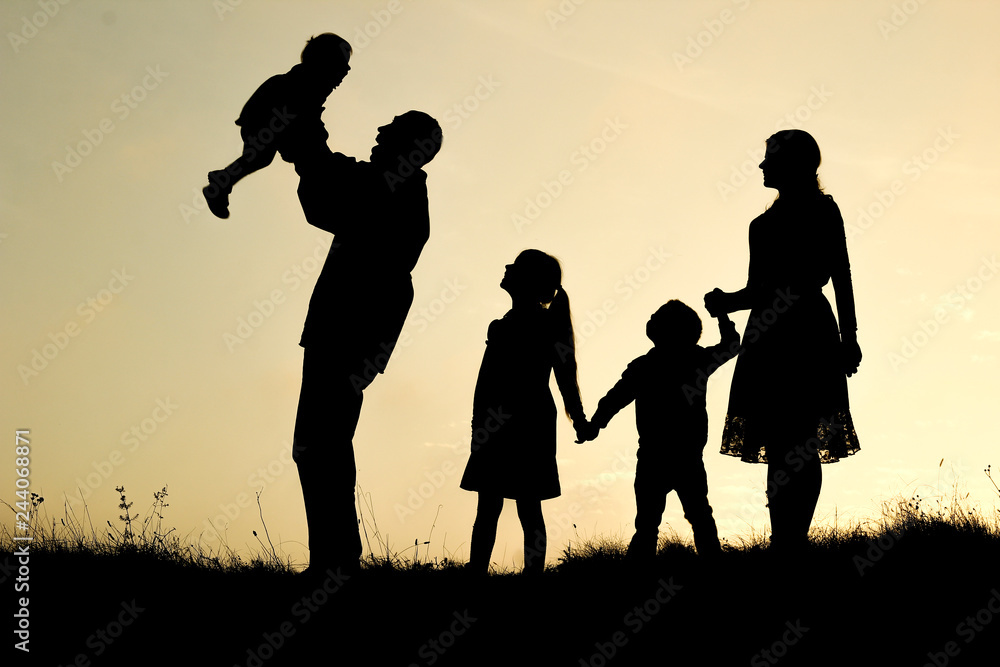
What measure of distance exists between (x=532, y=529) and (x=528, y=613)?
1705 mm

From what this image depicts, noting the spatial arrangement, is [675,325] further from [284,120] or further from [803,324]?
[284,120]

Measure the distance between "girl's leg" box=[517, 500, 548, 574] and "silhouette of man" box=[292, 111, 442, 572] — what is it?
174cm

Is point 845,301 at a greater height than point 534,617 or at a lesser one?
greater

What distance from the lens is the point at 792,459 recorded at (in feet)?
16.6

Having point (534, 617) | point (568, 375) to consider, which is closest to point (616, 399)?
point (568, 375)

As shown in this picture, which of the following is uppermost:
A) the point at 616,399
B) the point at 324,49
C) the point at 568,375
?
the point at 324,49

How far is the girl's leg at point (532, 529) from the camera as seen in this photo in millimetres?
5901

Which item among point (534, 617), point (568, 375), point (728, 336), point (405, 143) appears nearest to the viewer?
point (534, 617)

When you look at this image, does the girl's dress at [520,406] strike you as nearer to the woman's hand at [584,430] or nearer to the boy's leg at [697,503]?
the woman's hand at [584,430]

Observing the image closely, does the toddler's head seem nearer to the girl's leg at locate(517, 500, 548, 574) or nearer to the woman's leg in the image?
the girl's leg at locate(517, 500, 548, 574)

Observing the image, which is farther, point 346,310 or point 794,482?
point 794,482

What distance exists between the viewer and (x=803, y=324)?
199 inches

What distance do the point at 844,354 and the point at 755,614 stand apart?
1.64 m

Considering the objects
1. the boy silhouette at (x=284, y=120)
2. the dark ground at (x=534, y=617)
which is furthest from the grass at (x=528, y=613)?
the boy silhouette at (x=284, y=120)
